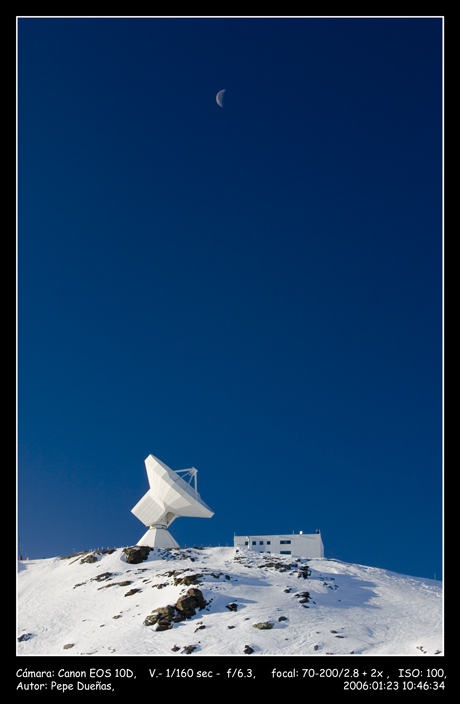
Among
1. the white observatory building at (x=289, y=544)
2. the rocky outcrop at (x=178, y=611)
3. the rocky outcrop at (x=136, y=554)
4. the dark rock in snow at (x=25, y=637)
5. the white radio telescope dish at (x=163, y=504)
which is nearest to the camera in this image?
the rocky outcrop at (x=178, y=611)

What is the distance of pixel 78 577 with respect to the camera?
49938mm

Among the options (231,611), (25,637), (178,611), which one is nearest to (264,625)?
(231,611)

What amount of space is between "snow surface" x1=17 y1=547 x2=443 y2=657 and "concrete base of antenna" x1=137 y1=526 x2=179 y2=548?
14.7 feet

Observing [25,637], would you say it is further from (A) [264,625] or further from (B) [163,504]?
(B) [163,504]

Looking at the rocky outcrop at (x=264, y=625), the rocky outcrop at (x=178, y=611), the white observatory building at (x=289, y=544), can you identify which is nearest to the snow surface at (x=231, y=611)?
the rocky outcrop at (x=264, y=625)

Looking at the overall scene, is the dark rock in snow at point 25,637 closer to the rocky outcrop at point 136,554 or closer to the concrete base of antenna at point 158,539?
the rocky outcrop at point 136,554

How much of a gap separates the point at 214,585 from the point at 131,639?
9.99m

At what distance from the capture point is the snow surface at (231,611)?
29.3m

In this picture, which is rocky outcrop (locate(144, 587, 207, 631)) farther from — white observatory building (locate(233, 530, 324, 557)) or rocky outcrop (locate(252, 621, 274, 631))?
white observatory building (locate(233, 530, 324, 557))

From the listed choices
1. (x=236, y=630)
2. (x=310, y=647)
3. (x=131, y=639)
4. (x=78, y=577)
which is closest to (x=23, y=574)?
(x=78, y=577)

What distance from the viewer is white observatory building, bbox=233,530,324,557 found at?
6938 centimetres

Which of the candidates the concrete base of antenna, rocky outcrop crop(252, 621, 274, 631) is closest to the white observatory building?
the concrete base of antenna
